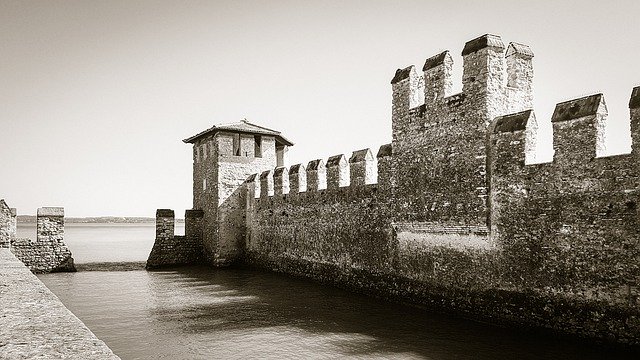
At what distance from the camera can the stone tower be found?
1933 cm

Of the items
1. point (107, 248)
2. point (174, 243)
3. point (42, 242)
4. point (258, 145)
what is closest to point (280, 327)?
point (258, 145)

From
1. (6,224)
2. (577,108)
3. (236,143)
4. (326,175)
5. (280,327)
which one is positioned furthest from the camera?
(236,143)

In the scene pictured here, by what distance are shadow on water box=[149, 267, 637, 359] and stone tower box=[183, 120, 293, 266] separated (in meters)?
4.93

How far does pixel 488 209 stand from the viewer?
8.67 meters

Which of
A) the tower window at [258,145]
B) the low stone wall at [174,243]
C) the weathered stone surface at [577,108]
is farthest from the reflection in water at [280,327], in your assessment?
the tower window at [258,145]

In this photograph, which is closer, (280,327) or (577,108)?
(577,108)

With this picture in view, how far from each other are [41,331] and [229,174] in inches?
599

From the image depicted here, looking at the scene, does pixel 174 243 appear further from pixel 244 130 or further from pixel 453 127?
pixel 453 127

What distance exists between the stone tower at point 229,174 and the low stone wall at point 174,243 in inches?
21.9

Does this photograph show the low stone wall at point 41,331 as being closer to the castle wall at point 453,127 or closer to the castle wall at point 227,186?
the castle wall at point 453,127

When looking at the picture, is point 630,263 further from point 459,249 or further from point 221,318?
point 221,318

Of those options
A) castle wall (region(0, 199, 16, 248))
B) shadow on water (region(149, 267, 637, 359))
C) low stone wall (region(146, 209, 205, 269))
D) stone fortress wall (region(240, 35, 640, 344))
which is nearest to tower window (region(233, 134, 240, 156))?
low stone wall (region(146, 209, 205, 269))

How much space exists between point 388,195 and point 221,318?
16.0ft

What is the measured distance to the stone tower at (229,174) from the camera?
63.4 ft
